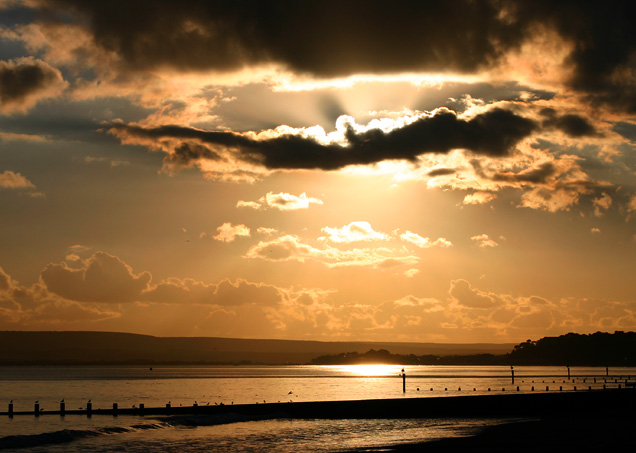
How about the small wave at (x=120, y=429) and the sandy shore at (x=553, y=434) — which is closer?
the sandy shore at (x=553, y=434)

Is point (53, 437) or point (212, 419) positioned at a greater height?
point (53, 437)

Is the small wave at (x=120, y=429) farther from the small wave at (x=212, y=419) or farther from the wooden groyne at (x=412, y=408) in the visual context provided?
the wooden groyne at (x=412, y=408)

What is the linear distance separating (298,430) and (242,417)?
39.7 feet

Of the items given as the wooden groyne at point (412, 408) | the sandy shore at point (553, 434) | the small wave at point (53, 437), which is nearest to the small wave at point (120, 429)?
the small wave at point (53, 437)

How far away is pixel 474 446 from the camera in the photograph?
49.2m

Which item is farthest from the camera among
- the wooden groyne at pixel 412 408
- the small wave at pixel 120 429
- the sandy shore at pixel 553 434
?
the wooden groyne at pixel 412 408

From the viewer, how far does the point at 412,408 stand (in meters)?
79.1

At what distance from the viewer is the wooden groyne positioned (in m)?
76.9

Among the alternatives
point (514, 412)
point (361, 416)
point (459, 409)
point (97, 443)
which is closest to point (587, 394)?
point (514, 412)

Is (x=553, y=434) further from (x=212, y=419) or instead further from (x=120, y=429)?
(x=120, y=429)

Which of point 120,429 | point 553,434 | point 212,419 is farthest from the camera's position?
point 212,419

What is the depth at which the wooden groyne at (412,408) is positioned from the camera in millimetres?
76938

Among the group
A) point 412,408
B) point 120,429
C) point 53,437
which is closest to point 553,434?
point 412,408

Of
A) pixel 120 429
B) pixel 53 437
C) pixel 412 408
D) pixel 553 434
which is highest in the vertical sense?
pixel 53 437
